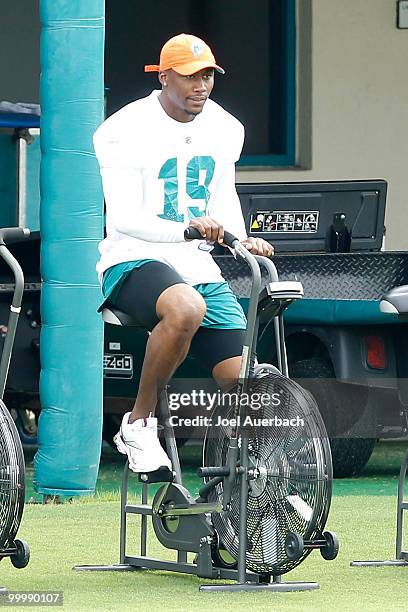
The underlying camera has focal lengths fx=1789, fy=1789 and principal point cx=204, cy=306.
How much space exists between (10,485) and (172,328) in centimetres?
72

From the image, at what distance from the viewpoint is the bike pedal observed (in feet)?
19.7

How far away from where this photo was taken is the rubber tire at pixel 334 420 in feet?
30.4

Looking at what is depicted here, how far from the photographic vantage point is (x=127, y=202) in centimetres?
585

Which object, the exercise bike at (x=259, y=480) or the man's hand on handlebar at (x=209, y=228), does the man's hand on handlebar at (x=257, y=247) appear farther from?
the man's hand on handlebar at (x=209, y=228)

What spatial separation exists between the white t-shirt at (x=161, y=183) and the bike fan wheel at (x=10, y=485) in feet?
2.26

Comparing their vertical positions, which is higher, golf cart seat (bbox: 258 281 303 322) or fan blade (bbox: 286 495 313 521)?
golf cart seat (bbox: 258 281 303 322)

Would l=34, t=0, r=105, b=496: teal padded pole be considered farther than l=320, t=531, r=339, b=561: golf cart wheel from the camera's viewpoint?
Yes

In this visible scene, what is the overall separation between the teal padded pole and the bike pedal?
250cm

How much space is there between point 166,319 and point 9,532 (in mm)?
840

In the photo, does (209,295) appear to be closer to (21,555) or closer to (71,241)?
(21,555)

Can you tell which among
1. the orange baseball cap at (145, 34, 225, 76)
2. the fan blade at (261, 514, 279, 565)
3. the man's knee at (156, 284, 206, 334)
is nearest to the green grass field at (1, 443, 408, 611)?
the fan blade at (261, 514, 279, 565)

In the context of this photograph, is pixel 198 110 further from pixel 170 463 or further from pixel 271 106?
pixel 271 106

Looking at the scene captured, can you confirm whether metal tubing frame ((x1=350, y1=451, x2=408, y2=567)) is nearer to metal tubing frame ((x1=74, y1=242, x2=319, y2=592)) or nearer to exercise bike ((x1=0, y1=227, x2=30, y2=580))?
metal tubing frame ((x1=74, y1=242, x2=319, y2=592))

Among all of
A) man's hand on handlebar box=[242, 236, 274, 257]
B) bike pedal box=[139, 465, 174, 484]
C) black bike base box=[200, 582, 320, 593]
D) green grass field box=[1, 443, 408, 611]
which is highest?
man's hand on handlebar box=[242, 236, 274, 257]
